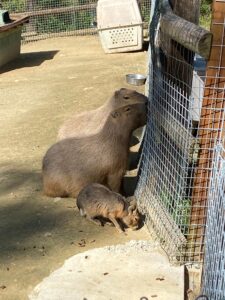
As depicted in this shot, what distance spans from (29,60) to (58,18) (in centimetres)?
263

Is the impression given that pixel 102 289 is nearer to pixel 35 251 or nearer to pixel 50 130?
pixel 35 251

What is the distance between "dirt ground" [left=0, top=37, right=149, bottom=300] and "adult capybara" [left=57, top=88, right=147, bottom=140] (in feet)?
1.77

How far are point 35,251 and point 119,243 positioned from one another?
0.63 metres

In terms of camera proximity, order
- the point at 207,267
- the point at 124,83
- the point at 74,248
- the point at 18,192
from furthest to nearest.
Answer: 1. the point at 124,83
2. the point at 18,192
3. the point at 74,248
4. the point at 207,267

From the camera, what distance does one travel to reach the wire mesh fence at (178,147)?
3.17 metres

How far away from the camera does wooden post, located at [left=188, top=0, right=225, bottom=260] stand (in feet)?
9.71

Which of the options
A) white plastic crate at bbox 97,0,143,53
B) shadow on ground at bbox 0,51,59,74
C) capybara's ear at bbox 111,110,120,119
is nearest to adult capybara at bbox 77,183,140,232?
capybara's ear at bbox 111,110,120,119

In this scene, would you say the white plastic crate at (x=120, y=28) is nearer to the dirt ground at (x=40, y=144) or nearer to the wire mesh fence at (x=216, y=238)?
the dirt ground at (x=40, y=144)

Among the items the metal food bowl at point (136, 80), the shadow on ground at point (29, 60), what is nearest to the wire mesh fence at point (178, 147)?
the metal food bowl at point (136, 80)

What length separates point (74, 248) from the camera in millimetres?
3928

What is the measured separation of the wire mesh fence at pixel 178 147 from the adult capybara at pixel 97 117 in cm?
33

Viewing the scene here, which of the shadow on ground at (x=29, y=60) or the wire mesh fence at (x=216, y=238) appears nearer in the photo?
the wire mesh fence at (x=216, y=238)

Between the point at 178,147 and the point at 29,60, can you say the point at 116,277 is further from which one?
the point at 29,60

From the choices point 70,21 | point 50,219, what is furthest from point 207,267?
point 70,21
